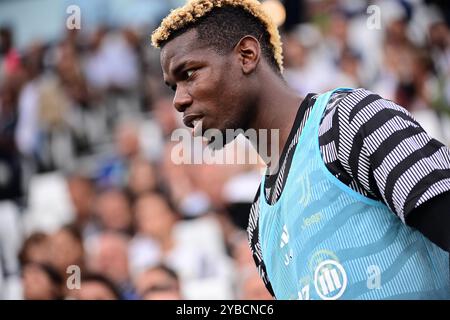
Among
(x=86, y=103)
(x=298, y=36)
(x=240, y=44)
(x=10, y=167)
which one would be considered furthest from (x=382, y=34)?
(x=240, y=44)

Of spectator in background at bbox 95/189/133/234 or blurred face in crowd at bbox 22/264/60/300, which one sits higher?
spectator in background at bbox 95/189/133/234

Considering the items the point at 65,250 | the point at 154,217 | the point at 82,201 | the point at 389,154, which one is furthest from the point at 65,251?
the point at 389,154

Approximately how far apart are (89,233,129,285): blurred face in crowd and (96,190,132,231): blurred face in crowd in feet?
0.36

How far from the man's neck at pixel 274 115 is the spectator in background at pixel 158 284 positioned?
2.81 metres

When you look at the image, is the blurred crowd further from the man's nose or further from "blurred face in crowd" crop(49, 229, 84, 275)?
the man's nose

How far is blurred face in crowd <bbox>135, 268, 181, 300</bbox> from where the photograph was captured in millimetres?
5555

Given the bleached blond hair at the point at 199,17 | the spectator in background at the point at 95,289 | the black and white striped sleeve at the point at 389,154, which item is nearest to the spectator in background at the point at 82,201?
the spectator in background at the point at 95,289

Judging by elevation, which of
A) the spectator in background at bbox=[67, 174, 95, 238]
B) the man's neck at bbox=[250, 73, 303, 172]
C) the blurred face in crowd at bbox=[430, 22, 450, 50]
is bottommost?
the man's neck at bbox=[250, 73, 303, 172]

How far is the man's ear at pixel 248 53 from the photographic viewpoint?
114 inches

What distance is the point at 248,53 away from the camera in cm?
293

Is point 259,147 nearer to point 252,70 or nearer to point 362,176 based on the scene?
point 252,70

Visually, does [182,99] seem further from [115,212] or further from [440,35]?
[440,35]

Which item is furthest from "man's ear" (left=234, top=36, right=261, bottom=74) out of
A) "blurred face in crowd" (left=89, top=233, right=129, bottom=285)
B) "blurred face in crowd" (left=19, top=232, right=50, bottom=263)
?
"blurred face in crowd" (left=19, top=232, right=50, bottom=263)

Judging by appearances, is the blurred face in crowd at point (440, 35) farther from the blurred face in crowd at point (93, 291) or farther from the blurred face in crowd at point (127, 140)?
the blurred face in crowd at point (93, 291)
